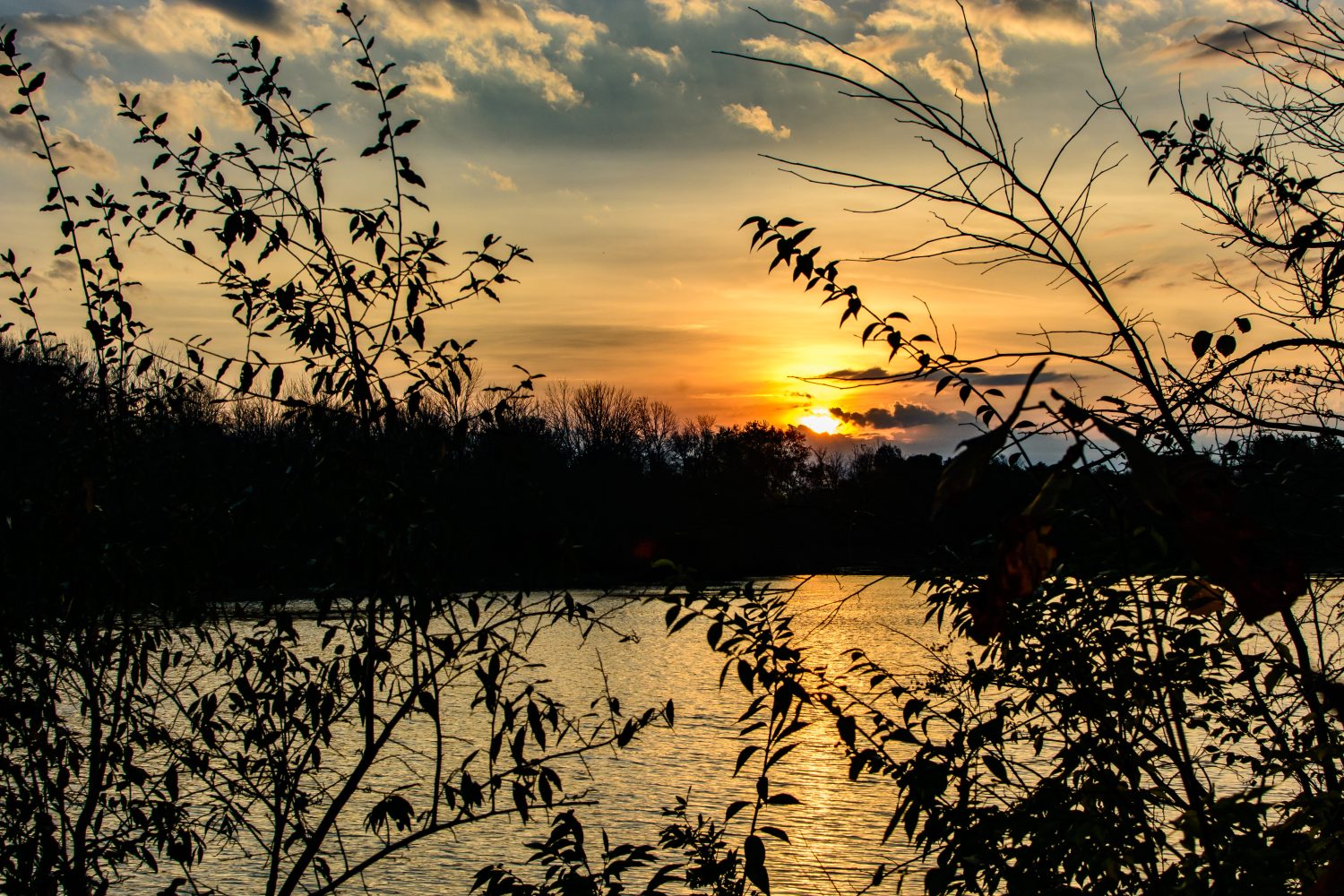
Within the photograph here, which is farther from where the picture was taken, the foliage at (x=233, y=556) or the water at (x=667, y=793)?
the water at (x=667, y=793)

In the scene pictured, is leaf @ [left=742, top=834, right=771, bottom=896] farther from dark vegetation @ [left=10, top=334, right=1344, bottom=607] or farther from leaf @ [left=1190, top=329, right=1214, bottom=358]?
leaf @ [left=1190, top=329, right=1214, bottom=358]

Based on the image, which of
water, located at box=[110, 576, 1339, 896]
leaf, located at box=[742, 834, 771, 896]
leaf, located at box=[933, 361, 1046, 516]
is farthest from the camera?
water, located at box=[110, 576, 1339, 896]

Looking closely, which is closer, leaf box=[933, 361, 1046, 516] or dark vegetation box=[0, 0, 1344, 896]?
leaf box=[933, 361, 1046, 516]

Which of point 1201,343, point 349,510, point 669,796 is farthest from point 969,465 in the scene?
point 669,796

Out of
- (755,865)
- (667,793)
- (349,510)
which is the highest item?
(349,510)

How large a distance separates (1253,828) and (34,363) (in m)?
4.28

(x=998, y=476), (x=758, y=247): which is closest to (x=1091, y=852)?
(x=998, y=476)

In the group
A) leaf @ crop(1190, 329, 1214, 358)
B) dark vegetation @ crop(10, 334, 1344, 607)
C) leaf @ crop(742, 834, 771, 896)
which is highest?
leaf @ crop(1190, 329, 1214, 358)

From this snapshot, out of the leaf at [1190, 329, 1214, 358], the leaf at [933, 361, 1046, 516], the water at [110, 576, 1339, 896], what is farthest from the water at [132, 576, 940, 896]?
the leaf at [933, 361, 1046, 516]

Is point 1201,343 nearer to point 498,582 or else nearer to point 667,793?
point 498,582

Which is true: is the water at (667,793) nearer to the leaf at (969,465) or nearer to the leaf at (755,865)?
the leaf at (755,865)

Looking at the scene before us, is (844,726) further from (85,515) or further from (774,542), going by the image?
(85,515)

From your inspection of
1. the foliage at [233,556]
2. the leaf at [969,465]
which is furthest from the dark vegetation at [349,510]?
the leaf at [969,465]

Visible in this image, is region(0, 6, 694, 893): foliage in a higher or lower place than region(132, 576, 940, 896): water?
higher
